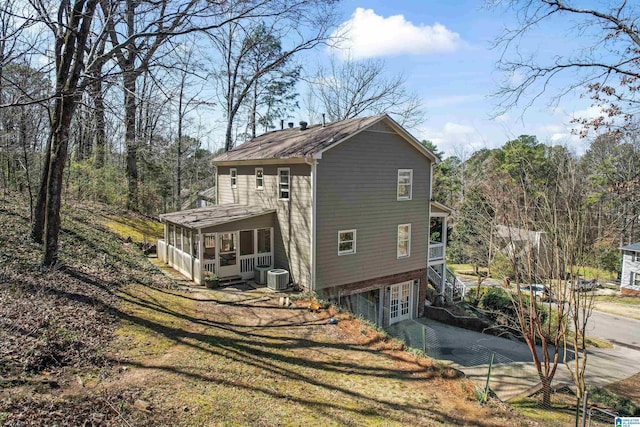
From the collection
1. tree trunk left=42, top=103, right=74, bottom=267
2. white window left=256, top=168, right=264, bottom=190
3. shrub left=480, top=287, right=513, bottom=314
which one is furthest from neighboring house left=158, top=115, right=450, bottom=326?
tree trunk left=42, top=103, right=74, bottom=267

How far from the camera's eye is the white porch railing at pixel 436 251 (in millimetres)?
19781

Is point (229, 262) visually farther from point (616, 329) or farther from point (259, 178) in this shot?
point (616, 329)

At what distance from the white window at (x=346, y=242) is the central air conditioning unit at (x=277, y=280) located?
238 centimetres

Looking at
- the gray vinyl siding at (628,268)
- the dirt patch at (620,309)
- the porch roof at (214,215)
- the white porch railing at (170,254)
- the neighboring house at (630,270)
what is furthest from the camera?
the gray vinyl siding at (628,268)

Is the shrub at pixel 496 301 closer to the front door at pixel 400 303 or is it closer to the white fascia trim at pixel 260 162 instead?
the front door at pixel 400 303

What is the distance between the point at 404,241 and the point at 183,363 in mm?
12012

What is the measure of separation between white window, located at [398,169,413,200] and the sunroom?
19.0 feet

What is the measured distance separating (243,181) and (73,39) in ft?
32.0

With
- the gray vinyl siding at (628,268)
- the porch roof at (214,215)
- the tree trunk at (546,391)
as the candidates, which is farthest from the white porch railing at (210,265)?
the gray vinyl siding at (628,268)

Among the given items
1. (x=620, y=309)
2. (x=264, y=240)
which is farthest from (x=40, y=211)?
(x=620, y=309)

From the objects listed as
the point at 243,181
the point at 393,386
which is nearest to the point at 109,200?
the point at 243,181

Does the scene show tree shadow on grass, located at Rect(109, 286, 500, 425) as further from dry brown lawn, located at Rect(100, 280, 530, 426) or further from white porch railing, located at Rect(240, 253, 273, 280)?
white porch railing, located at Rect(240, 253, 273, 280)

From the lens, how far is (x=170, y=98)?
920 centimetres

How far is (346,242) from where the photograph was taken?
15484mm
